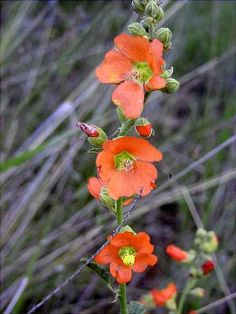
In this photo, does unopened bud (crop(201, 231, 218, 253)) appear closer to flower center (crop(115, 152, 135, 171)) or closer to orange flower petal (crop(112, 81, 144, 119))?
flower center (crop(115, 152, 135, 171))

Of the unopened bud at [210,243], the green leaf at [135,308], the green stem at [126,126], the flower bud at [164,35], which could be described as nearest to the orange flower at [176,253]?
Answer: the unopened bud at [210,243]

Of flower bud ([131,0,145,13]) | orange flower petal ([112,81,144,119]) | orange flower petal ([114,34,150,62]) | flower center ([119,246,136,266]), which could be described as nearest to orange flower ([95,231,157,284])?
flower center ([119,246,136,266])

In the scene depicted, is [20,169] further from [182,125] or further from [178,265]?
[182,125]

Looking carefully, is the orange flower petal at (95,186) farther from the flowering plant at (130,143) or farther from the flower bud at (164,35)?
the flower bud at (164,35)

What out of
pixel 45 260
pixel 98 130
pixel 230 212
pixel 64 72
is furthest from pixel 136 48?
pixel 64 72

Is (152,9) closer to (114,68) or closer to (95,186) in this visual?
(114,68)

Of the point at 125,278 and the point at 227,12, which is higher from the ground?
the point at 125,278
